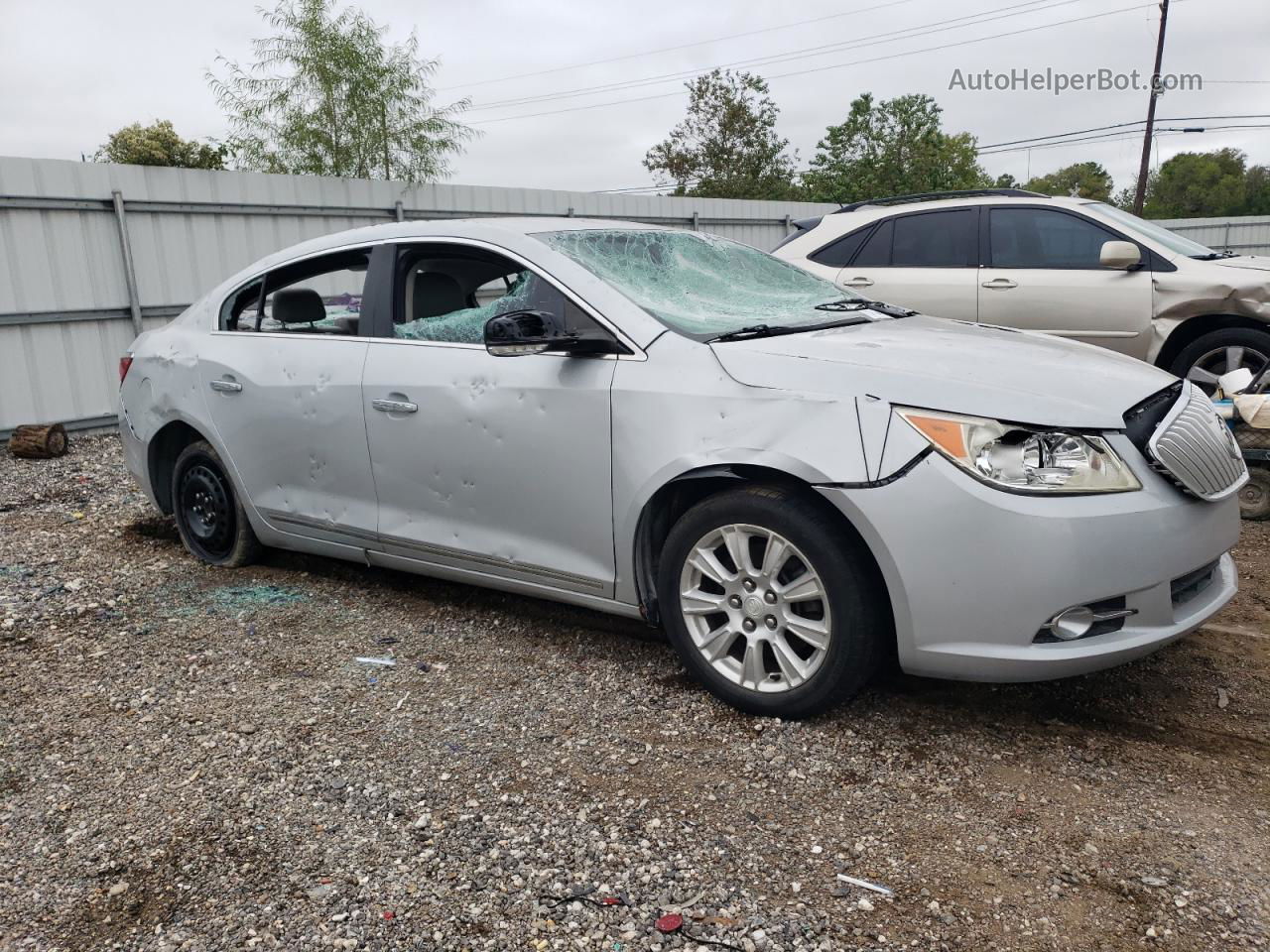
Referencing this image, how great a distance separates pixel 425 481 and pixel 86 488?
466 cm

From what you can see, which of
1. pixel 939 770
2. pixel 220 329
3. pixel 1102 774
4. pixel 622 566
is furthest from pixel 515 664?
pixel 220 329

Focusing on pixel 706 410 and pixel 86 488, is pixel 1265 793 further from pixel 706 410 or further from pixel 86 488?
pixel 86 488

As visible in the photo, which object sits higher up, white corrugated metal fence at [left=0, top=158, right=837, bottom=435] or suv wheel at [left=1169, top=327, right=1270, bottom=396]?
white corrugated metal fence at [left=0, top=158, right=837, bottom=435]

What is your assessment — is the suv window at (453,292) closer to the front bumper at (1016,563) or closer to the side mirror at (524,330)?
the side mirror at (524,330)

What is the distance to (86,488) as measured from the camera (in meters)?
7.43

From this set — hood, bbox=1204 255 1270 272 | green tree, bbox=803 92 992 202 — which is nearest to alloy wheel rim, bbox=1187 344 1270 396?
hood, bbox=1204 255 1270 272

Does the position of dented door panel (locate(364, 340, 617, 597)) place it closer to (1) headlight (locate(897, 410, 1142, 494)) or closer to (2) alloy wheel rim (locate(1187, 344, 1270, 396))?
(1) headlight (locate(897, 410, 1142, 494))

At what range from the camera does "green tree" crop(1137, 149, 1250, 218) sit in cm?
6419

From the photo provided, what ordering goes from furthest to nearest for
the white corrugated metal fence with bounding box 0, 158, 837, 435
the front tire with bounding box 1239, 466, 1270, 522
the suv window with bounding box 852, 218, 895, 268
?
1. the white corrugated metal fence with bounding box 0, 158, 837, 435
2. the suv window with bounding box 852, 218, 895, 268
3. the front tire with bounding box 1239, 466, 1270, 522

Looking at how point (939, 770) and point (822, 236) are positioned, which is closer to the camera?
point (939, 770)

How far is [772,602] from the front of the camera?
124 inches

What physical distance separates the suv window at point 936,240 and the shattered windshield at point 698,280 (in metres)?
3.45

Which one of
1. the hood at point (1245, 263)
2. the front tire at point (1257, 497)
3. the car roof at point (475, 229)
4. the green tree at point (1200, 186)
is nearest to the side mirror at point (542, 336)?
the car roof at point (475, 229)

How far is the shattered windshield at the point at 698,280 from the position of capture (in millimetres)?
3625
